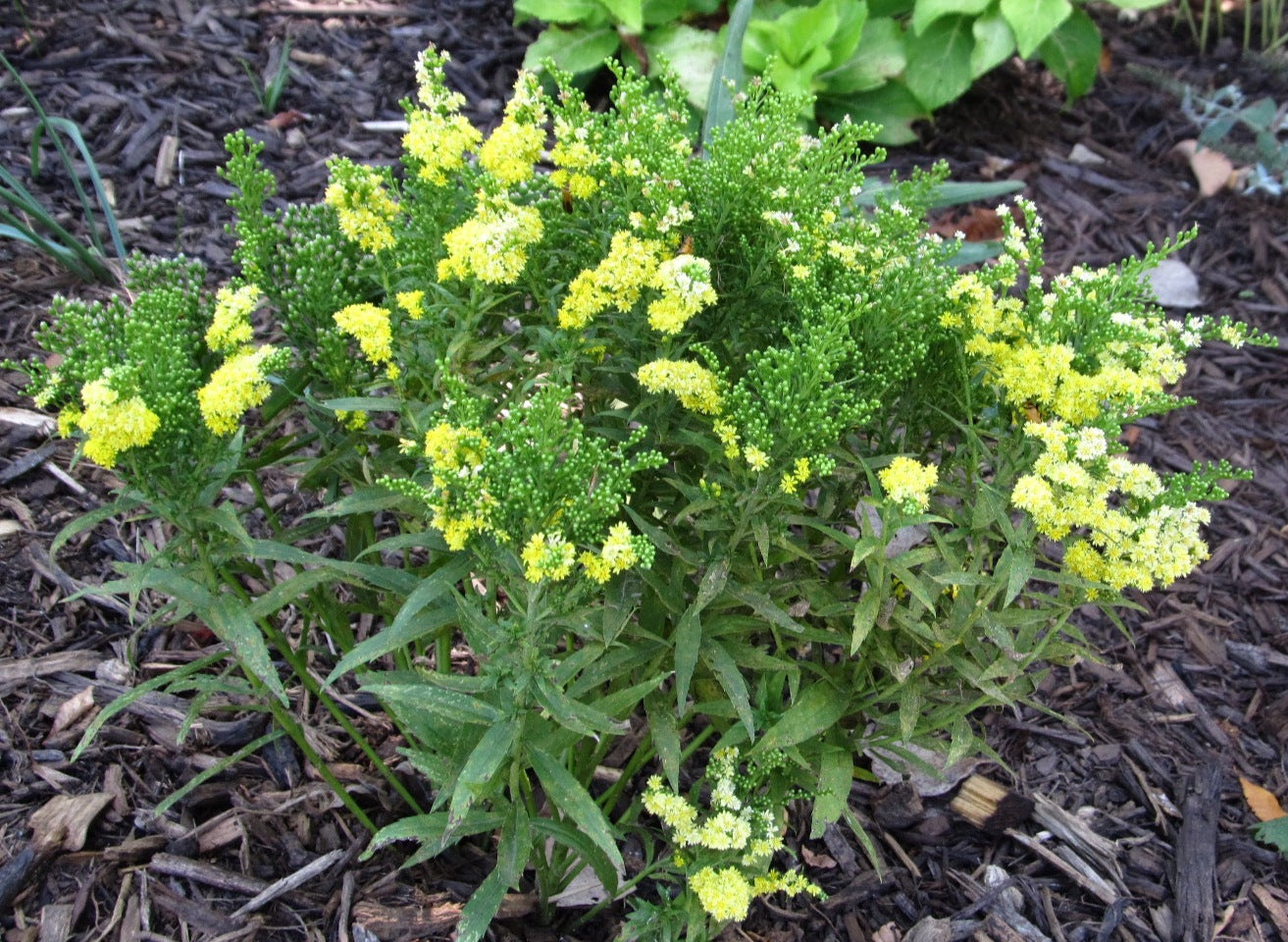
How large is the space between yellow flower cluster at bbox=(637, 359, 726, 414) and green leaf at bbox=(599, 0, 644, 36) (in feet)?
11.3

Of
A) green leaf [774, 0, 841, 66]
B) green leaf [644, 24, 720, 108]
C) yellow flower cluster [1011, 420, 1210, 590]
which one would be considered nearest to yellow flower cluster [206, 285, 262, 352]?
yellow flower cluster [1011, 420, 1210, 590]

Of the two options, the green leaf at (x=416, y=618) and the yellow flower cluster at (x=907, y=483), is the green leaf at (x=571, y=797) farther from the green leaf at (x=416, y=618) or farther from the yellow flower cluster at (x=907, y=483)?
the yellow flower cluster at (x=907, y=483)

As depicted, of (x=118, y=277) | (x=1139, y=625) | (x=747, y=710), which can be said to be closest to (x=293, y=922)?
(x=747, y=710)

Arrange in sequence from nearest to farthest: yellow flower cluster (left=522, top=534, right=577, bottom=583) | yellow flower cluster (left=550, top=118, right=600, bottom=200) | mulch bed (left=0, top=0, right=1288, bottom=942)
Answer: yellow flower cluster (left=522, top=534, right=577, bottom=583) < yellow flower cluster (left=550, top=118, right=600, bottom=200) < mulch bed (left=0, top=0, right=1288, bottom=942)

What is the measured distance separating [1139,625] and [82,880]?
326cm

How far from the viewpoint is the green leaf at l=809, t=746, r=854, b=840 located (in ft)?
7.70

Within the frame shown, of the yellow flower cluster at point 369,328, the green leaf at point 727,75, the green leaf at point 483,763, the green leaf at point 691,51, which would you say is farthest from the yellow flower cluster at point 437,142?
the green leaf at point 691,51

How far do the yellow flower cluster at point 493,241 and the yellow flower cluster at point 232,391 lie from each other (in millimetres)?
390

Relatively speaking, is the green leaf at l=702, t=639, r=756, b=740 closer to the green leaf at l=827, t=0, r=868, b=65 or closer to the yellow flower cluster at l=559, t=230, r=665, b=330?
the yellow flower cluster at l=559, t=230, r=665, b=330

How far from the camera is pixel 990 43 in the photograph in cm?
530

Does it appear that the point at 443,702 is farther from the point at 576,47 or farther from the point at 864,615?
the point at 576,47

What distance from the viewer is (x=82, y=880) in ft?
8.96

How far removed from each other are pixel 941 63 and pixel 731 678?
4180 millimetres

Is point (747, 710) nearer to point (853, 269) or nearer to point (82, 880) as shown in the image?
point (853, 269)
